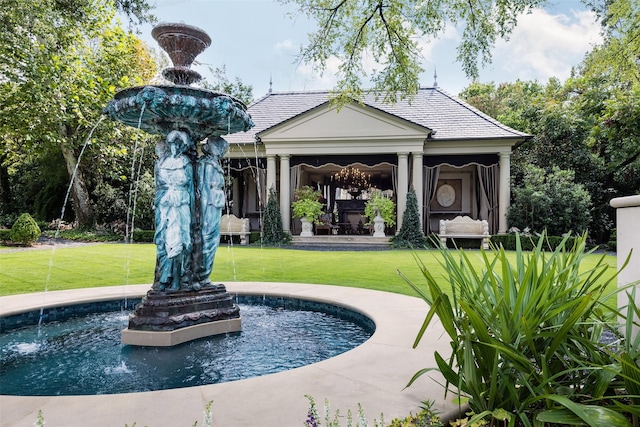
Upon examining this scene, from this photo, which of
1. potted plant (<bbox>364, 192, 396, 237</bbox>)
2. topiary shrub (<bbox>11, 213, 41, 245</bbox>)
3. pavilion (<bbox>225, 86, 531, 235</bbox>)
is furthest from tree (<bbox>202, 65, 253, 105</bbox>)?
topiary shrub (<bbox>11, 213, 41, 245</bbox>)

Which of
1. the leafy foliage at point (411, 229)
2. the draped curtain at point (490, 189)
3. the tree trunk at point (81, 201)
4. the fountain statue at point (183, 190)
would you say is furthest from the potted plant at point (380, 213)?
the tree trunk at point (81, 201)

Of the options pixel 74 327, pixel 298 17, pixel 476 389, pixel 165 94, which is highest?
pixel 298 17

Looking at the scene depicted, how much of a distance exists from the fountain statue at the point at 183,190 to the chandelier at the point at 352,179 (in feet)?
55.2

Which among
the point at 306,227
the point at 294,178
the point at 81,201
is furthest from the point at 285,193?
the point at 81,201

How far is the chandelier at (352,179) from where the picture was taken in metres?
21.9

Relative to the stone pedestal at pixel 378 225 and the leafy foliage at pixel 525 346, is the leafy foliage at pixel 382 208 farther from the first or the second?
the leafy foliage at pixel 525 346

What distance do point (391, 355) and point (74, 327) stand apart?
3.86 metres

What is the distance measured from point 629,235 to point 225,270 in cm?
864

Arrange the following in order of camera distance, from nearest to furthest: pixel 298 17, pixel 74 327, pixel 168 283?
pixel 168 283, pixel 74 327, pixel 298 17

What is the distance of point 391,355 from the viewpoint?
11.3ft

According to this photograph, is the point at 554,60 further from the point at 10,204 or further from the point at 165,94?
the point at 10,204

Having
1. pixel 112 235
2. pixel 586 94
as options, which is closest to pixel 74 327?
pixel 112 235

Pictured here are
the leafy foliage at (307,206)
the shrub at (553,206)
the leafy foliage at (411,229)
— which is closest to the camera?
the shrub at (553,206)

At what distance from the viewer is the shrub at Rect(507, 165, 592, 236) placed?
54.8ft
